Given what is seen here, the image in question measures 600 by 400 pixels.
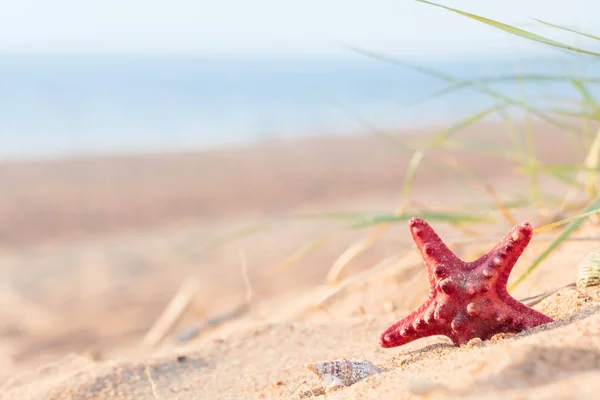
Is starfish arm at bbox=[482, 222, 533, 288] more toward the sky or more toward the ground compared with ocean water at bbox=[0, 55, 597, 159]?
more toward the ground

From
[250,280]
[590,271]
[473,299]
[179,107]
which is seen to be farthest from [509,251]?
[179,107]

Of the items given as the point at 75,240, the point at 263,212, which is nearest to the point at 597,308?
the point at 75,240

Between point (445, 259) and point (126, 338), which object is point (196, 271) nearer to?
point (126, 338)

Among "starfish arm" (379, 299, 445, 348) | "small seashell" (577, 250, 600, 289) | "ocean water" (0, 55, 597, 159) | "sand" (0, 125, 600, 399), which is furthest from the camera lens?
"ocean water" (0, 55, 597, 159)

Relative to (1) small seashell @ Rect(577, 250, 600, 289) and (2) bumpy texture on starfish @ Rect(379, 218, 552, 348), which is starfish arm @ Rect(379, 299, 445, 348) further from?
(1) small seashell @ Rect(577, 250, 600, 289)

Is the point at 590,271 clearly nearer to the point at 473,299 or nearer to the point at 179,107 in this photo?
the point at 473,299

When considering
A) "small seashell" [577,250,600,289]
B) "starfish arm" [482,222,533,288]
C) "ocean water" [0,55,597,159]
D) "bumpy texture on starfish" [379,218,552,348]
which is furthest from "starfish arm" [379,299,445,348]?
"ocean water" [0,55,597,159]

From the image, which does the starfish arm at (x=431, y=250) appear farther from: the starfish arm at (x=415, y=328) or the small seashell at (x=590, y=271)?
the small seashell at (x=590, y=271)
